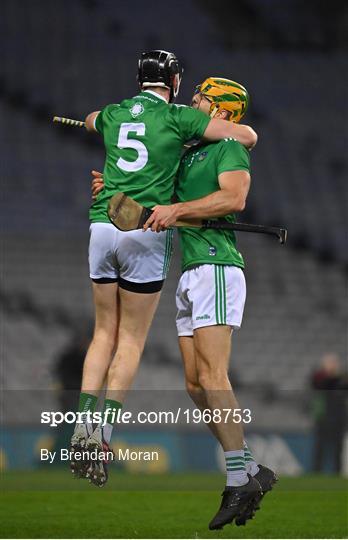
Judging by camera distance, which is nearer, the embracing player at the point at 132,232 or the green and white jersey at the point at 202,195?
the embracing player at the point at 132,232

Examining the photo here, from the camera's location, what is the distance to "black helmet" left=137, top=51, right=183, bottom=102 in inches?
187

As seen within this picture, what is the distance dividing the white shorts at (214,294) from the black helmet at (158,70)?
797 millimetres

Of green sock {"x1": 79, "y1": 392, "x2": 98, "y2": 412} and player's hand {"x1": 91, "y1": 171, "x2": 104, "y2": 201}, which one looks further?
player's hand {"x1": 91, "y1": 171, "x2": 104, "y2": 201}

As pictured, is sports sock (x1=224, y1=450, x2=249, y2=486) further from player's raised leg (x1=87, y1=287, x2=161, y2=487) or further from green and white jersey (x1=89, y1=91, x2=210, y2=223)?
green and white jersey (x1=89, y1=91, x2=210, y2=223)

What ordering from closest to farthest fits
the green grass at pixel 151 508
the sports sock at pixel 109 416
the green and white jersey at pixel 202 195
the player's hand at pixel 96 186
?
1. the sports sock at pixel 109 416
2. the green and white jersey at pixel 202 195
3. the player's hand at pixel 96 186
4. the green grass at pixel 151 508

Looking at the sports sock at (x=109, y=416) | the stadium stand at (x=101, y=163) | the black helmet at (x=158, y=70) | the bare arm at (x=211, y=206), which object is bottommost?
the stadium stand at (x=101, y=163)

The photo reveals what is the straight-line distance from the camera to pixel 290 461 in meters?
11.2

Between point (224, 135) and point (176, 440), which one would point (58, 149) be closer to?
point (176, 440)

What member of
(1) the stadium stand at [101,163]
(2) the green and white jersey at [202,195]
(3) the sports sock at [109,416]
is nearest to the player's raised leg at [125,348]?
(3) the sports sock at [109,416]

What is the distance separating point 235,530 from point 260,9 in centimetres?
1195

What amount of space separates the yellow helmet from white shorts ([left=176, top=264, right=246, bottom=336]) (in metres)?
0.67

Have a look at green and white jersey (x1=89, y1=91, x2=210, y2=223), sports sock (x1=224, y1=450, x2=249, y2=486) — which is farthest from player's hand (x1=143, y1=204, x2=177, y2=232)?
sports sock (x1=224, y1=450, x2=249, y2=486)

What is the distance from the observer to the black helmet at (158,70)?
4754mm

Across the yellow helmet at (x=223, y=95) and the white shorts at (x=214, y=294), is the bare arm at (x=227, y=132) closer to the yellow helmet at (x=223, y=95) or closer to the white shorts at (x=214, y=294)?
the yellow helmet at (x=223, y=95)
